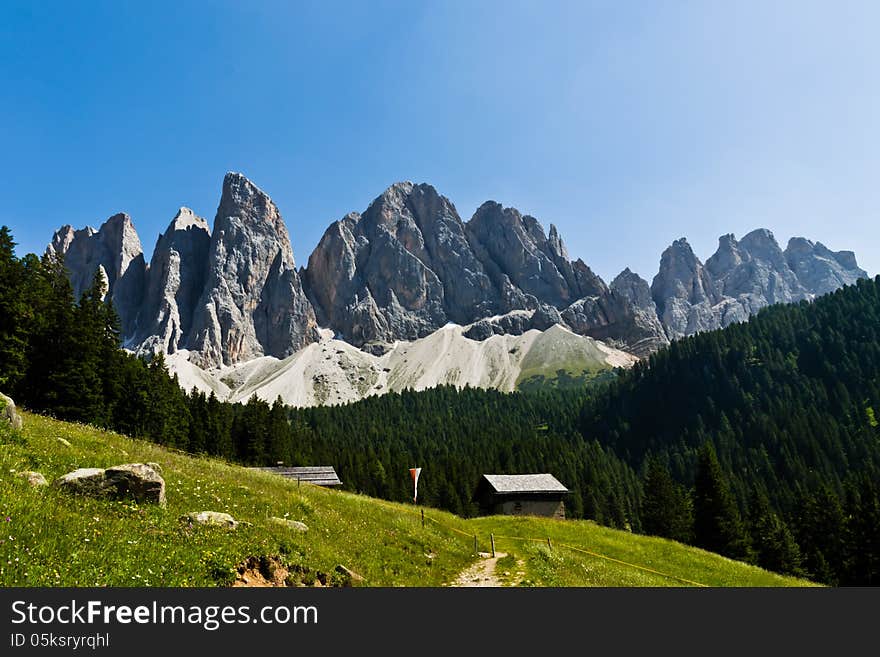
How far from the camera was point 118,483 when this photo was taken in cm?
1334

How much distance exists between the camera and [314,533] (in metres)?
17.9

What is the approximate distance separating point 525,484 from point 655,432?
134 m

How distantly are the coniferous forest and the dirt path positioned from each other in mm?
36982

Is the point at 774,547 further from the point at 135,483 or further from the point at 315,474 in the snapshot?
the point at 135,483

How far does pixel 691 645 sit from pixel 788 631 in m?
1.83

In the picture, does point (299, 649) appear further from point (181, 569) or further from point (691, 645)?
point (691, 645)

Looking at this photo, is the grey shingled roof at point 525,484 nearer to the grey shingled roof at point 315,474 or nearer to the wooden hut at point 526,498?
the wooden hut at point 526,498

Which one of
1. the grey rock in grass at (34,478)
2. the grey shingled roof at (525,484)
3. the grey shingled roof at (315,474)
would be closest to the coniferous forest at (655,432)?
the grey shingled roof at (525,484)

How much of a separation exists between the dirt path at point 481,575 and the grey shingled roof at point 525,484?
1358 inches

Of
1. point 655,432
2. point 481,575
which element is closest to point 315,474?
point 481,575

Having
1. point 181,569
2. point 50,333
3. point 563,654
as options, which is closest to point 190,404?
point 50,333

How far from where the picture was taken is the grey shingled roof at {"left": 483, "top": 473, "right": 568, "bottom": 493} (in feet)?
202

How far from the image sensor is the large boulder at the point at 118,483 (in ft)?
41.9

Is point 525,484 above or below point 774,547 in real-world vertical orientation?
above
